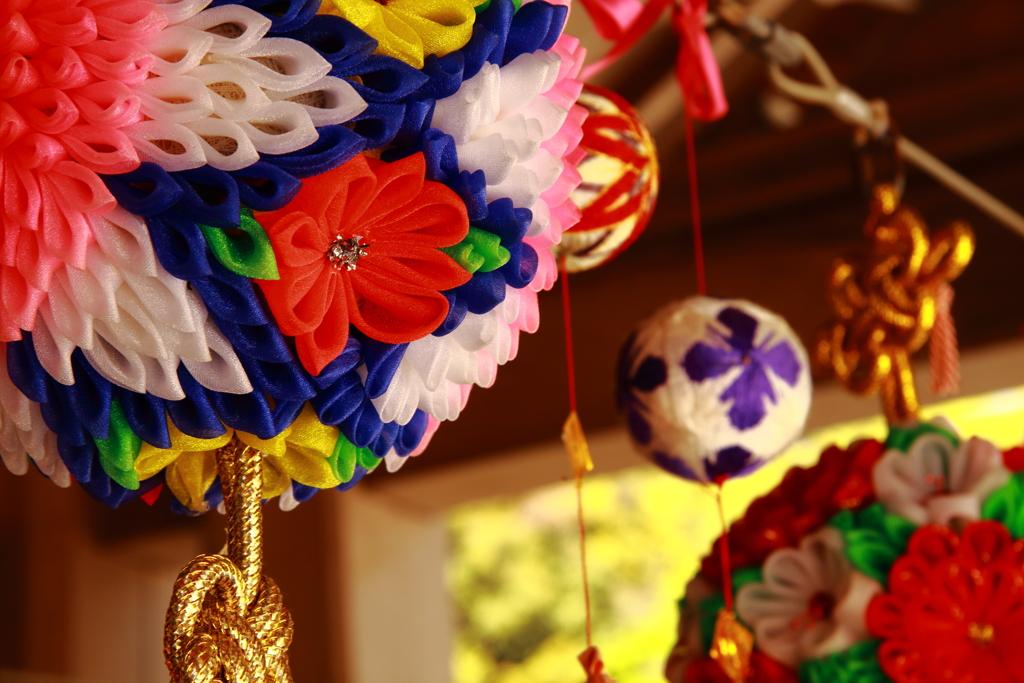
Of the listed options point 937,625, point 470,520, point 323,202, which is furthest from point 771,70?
point 470,520

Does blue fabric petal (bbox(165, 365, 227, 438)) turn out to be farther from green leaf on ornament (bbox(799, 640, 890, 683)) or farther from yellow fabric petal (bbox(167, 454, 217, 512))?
green leaf on ornament (bbox(799, 640, 890, 683))

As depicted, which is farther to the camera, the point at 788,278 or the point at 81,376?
the point at 788,278

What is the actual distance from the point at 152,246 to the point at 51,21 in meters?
0.07

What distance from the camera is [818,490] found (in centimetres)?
63

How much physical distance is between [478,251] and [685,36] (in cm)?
40

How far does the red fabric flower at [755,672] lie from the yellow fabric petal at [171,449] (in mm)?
345

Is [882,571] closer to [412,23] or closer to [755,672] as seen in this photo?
[755,672]

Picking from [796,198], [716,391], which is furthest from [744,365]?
[796,198]

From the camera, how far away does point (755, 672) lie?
60 cm

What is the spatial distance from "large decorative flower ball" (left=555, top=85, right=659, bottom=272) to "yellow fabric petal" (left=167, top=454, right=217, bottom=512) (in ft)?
0.75

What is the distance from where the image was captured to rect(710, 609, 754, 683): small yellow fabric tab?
584 millimetres

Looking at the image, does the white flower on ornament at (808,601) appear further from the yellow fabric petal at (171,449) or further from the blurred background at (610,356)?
the blurred background at (610,356)

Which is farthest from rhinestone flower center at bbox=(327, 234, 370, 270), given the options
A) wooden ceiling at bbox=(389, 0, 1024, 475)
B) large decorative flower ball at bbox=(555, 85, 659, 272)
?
wooden ceiling at bbox=(389, 0, 1024, 475)

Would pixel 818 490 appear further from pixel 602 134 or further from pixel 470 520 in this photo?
pixel 470 520
